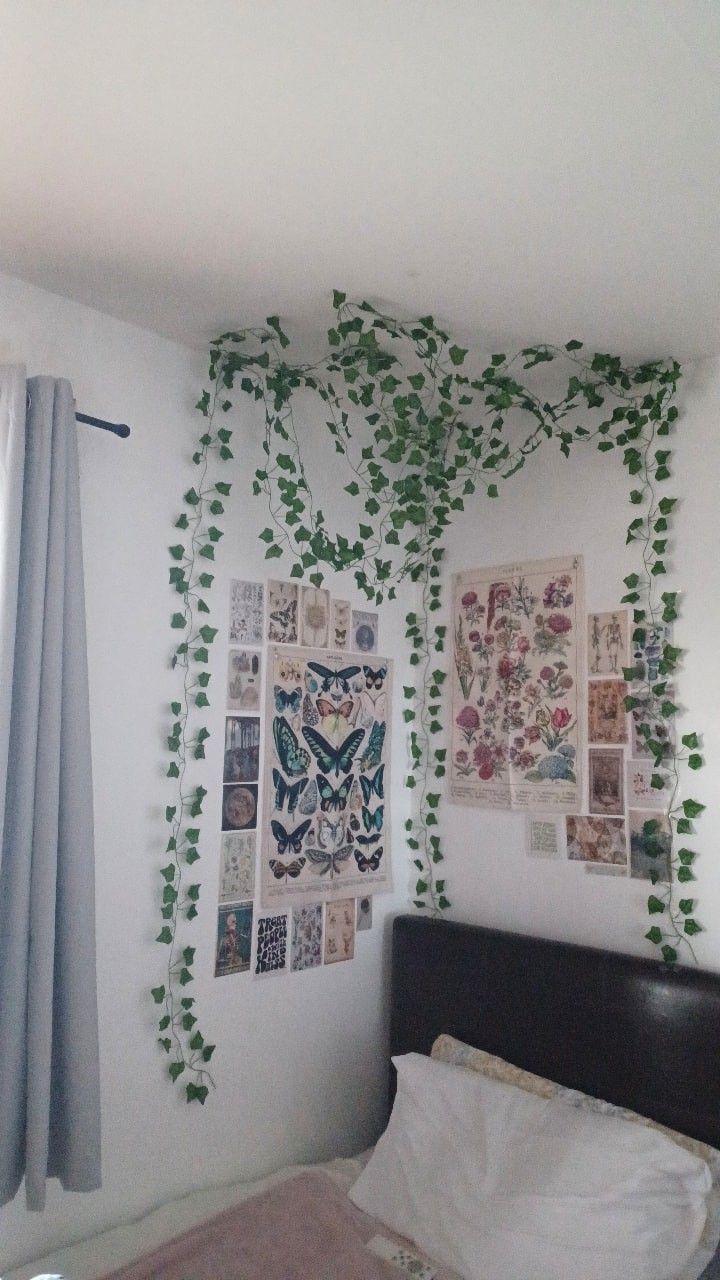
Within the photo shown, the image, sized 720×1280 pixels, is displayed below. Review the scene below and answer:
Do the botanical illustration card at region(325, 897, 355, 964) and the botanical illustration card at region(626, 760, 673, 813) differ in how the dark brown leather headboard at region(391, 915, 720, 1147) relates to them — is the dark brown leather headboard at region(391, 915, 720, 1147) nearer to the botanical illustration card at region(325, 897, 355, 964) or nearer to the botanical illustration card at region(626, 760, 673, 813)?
the botanical illustration card at region(325, 897, 355, 964)

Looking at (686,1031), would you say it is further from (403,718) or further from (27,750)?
(27,750)

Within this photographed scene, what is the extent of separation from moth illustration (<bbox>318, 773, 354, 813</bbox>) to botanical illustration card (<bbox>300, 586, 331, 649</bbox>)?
0.38m

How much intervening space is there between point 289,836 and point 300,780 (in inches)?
6.1

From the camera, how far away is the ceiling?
4.21 feet

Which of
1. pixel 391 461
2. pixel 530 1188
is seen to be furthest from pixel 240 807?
pixel 530 1188

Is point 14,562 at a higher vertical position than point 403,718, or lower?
higher

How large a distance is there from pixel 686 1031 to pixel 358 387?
5.96ft

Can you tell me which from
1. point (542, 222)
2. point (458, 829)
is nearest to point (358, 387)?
point (542, 222)

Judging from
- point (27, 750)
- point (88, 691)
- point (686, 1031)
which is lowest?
point (686, 1031)

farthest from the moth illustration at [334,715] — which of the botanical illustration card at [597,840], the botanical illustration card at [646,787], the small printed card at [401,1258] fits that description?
the small printed card at [401,1258]

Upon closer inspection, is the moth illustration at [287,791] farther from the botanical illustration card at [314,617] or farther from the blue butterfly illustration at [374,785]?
the botanical illustration card at [314,617]

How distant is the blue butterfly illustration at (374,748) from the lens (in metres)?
2.72

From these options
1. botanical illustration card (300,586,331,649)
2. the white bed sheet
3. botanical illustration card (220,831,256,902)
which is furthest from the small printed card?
botanical illustration card (300,586,331,649)

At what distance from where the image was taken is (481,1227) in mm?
1808
